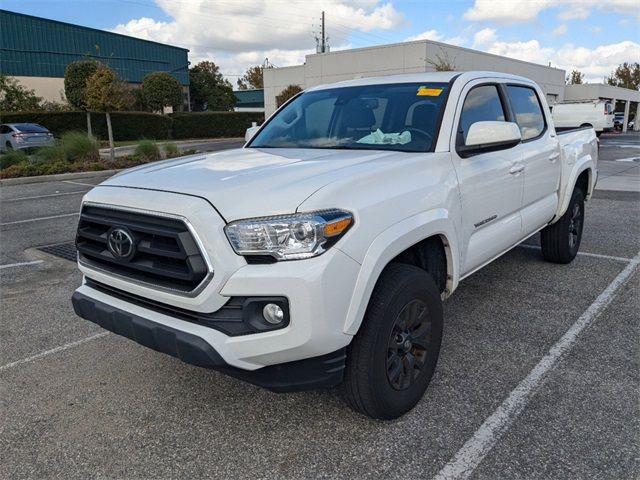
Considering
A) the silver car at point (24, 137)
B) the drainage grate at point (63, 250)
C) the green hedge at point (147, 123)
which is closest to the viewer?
the drainage grate at point (63, 250)

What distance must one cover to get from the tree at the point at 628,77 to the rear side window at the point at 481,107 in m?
76.8

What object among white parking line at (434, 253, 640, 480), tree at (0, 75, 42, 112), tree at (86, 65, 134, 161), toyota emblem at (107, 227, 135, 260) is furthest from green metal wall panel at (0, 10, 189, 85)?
white parking line at (434, 253, 640, 480)

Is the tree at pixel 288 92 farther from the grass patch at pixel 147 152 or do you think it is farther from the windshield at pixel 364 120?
the windshield at pixel 364 120

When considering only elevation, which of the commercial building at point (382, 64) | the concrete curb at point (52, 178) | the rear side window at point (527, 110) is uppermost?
the commercial building at point (382, 64)

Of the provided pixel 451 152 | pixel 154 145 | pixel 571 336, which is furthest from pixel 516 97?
pixel 154 145

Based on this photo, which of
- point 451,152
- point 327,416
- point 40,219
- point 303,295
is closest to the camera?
point 303,295

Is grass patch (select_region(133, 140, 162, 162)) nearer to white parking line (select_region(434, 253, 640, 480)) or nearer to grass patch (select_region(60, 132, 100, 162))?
grass patch (select_region(60, 132, 100, 162))

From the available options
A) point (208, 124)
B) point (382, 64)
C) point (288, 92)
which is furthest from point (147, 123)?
point (382, 64)

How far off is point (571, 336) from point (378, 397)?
78.6 inches

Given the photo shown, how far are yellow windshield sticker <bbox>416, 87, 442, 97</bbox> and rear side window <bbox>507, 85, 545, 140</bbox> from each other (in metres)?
1.07

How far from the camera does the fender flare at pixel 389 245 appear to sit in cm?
237

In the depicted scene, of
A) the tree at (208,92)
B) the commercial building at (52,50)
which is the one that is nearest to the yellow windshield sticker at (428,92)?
the commercial building at (52,50)

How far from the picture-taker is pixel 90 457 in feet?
8.51

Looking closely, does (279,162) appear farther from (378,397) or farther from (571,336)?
(571,336)
